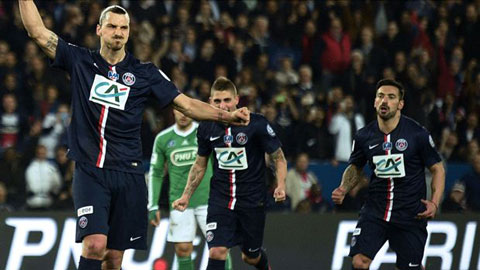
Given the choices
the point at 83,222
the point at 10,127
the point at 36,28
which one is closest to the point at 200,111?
the point at 83,222

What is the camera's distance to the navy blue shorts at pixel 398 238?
9.44 m

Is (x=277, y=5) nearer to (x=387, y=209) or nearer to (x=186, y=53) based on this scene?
(x=186, y=53)

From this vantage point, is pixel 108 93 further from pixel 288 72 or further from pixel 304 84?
pixel 288 72

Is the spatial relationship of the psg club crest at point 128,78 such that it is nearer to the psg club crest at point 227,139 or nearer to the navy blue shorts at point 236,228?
the psg club crest at point 227,139

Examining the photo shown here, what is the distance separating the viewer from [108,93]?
7785mm

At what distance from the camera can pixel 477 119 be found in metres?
15.9

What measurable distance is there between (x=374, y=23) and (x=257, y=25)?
7.22 feet

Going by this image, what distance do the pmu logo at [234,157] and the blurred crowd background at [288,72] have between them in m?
3.75

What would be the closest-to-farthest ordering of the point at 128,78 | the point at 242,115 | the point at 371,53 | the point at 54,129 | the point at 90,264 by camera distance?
the point at 242,115 < the point at 90,264 < the point at 128,78 < the point at 54,129 < the point at 371,53

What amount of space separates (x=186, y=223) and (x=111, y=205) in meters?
3.61

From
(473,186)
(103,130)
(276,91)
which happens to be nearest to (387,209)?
(103,130)

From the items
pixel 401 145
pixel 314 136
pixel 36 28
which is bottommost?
pixel 401 145

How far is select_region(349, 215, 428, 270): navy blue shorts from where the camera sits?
9.44 meters

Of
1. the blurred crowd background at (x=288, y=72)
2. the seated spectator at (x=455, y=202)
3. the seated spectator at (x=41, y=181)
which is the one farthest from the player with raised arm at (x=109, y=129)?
the seated spectator at (x=455, y=202)
